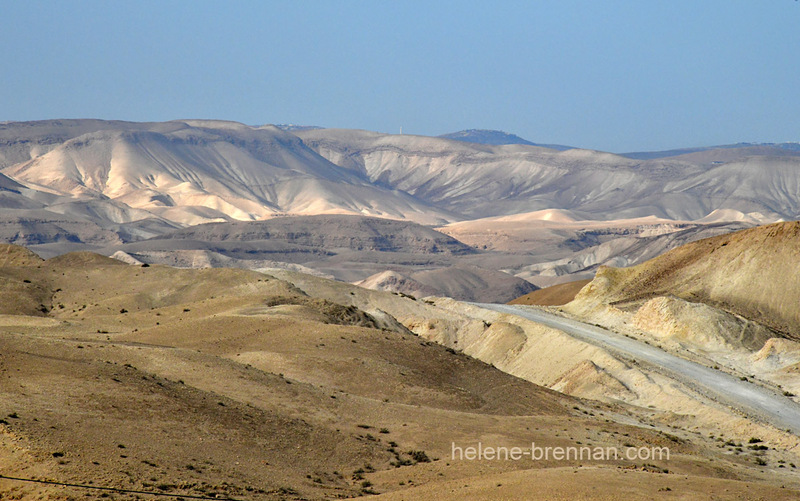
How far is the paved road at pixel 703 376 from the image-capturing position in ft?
140

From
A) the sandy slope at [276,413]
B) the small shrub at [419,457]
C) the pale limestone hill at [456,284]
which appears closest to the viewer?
the sandy slope at [276,413]

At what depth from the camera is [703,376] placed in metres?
49.3

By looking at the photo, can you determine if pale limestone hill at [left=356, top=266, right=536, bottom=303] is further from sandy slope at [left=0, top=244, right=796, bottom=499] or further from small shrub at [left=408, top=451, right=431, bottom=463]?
small shrub at [left=408, top=451, right=431, bottom=463]

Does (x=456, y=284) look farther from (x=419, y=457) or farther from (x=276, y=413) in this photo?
(x=419, y=457)

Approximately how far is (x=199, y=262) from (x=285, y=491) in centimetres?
13624

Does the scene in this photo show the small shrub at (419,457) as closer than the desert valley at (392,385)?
No

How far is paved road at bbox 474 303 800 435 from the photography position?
42750mm

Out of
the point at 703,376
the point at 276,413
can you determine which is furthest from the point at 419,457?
the point at 703,376

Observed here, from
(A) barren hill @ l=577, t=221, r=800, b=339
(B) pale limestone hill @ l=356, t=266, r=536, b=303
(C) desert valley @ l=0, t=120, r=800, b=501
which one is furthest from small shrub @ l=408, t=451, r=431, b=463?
(B) pale limestone hill @ l=356, t=266, r=536, b=303

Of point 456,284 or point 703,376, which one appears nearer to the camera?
point 703,376

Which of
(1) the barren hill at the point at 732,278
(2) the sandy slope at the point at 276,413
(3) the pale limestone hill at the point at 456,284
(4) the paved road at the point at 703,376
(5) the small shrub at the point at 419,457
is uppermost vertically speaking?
(1) the barren hill at the point at 732,278

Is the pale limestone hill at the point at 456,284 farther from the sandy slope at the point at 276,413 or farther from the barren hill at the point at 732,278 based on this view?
the sandy slope at the point at 276,413

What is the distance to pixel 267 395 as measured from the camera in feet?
94.2

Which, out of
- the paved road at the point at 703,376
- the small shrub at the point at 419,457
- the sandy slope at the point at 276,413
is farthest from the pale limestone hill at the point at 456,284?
the small shrub at the point at 419,457
